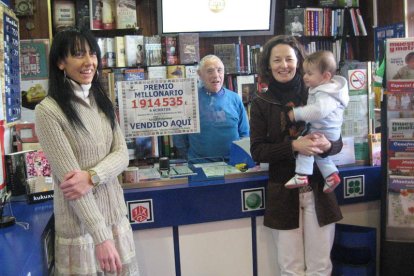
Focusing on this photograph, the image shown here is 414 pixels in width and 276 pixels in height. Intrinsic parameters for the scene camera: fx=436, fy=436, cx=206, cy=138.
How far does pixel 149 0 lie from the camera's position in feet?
15.5

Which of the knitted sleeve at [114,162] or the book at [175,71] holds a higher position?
the book at [175,71]

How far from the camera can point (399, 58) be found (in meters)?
2.31

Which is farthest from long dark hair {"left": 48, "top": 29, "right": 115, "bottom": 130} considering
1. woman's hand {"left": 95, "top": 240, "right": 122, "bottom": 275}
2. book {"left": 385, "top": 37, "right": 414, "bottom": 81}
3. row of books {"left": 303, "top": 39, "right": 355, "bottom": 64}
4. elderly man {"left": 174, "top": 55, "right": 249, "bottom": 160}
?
row of books {"left": 303, "top": 39, "right": 355, "bottom": 64}

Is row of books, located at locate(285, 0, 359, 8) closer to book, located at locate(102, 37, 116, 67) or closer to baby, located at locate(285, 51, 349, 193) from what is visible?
book, located at locate(102, 37, 116, 67)

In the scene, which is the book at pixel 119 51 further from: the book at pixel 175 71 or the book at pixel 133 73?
the book at pixel 175 71

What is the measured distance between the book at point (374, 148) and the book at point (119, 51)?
2.79 m

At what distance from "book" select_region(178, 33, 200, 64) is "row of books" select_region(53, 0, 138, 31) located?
20.2 inches

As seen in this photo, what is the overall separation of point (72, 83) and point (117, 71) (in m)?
2.92

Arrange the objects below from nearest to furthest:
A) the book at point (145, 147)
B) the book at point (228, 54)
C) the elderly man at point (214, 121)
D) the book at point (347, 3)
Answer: the book at point (145, 147) < the elderly man at point (214, 121) < the book at point (228, 54) < the book at point (347, 3)

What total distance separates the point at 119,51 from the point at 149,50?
305 millimetres

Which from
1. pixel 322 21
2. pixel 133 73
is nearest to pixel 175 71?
pixel 133 73

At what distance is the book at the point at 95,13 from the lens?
4.42 m

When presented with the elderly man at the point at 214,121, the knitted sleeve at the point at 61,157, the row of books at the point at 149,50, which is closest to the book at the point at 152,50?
the row of books at the point at 149,50

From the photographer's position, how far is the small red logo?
2.11m
